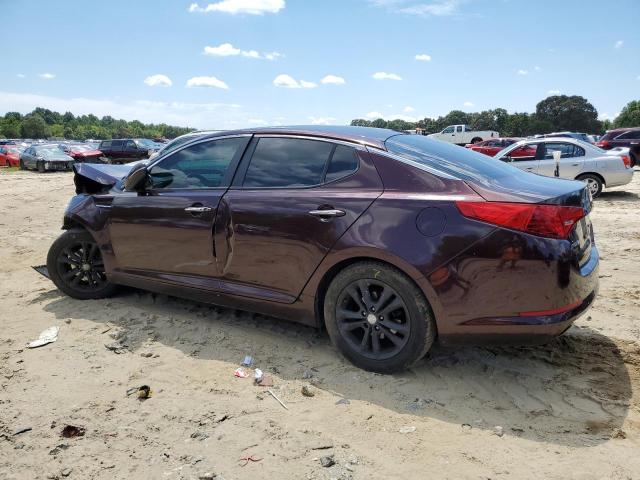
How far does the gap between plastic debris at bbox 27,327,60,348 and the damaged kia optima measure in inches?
28.8

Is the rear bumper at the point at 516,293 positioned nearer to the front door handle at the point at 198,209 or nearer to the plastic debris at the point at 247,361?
the plastic debris at the point at 247,361

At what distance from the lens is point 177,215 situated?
4016mm

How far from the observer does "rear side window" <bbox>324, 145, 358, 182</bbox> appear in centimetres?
340

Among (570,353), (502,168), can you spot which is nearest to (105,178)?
(502,168)

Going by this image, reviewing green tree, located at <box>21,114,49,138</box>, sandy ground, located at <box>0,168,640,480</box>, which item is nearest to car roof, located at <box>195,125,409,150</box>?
sandy ground, located at <box>0,168,640,480</box>

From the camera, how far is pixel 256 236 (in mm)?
3611

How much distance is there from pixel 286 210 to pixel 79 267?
262 cm

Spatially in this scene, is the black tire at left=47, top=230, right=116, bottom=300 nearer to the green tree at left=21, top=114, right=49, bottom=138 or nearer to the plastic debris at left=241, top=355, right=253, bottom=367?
the plastic debris at left=241, top=355, right=253, bottom=367

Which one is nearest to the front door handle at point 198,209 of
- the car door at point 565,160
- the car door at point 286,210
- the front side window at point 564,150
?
the car door at point 286,210

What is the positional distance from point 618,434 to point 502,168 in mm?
1825

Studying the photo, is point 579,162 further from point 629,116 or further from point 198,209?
point 629,116

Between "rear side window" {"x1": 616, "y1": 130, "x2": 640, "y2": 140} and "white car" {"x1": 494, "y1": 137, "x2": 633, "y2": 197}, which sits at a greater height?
"rear side window" {"x1": 616, "y1": 130, "x2": 640, "y2": 140}

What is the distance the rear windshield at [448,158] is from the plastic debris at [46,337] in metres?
3.06

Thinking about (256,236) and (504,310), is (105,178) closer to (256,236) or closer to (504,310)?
(256,236)
